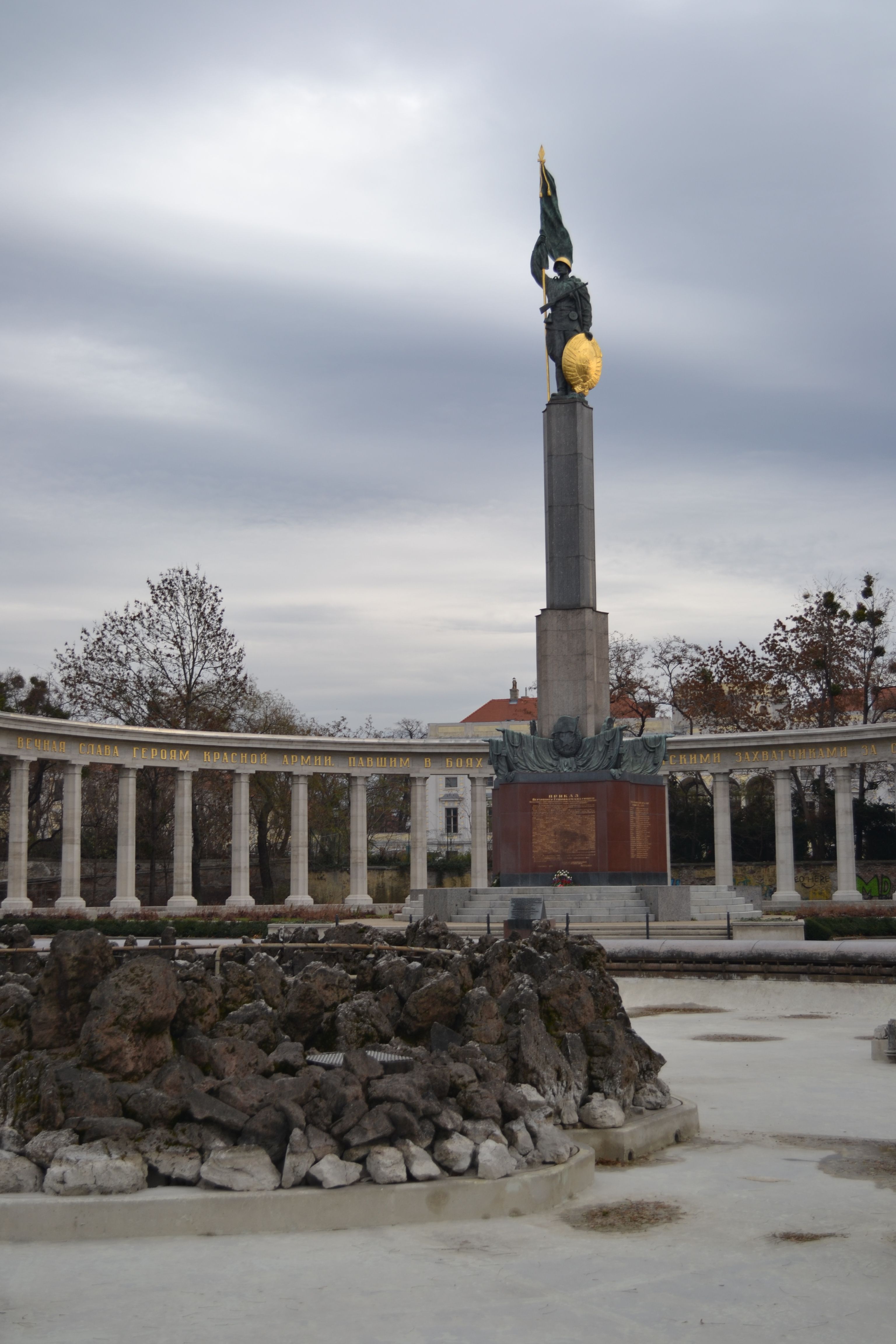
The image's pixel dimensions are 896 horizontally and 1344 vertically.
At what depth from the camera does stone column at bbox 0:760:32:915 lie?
153ft

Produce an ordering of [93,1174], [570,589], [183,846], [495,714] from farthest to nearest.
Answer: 1. [495,714]
2. [183,846]
3. [570,589]
4. [93,1174]

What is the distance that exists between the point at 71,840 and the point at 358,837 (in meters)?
12.0

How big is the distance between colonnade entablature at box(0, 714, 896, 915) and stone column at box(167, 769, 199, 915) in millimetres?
61

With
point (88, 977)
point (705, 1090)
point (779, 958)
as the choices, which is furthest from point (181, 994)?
point (779, 958)

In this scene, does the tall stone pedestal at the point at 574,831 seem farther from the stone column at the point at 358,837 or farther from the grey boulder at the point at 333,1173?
the grey boulder at the point at 333,1173

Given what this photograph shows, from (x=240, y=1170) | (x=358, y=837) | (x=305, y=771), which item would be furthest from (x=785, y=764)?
(x=240, y=1170)

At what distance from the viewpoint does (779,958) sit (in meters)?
26.6

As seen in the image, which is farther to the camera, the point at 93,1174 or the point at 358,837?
the point at 358,837

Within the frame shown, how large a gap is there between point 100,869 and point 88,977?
5543 centimetres

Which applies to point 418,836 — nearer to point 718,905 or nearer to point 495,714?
point 718,905

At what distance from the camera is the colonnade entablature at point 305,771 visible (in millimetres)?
48312

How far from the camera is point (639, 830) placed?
37.6 metres

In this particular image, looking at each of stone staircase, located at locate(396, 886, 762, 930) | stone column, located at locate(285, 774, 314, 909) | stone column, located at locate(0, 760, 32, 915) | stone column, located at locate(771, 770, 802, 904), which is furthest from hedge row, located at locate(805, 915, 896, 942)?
stone column, located at locate(0, 760, 32, 915)

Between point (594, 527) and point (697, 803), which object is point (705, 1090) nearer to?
point (594, 527)
